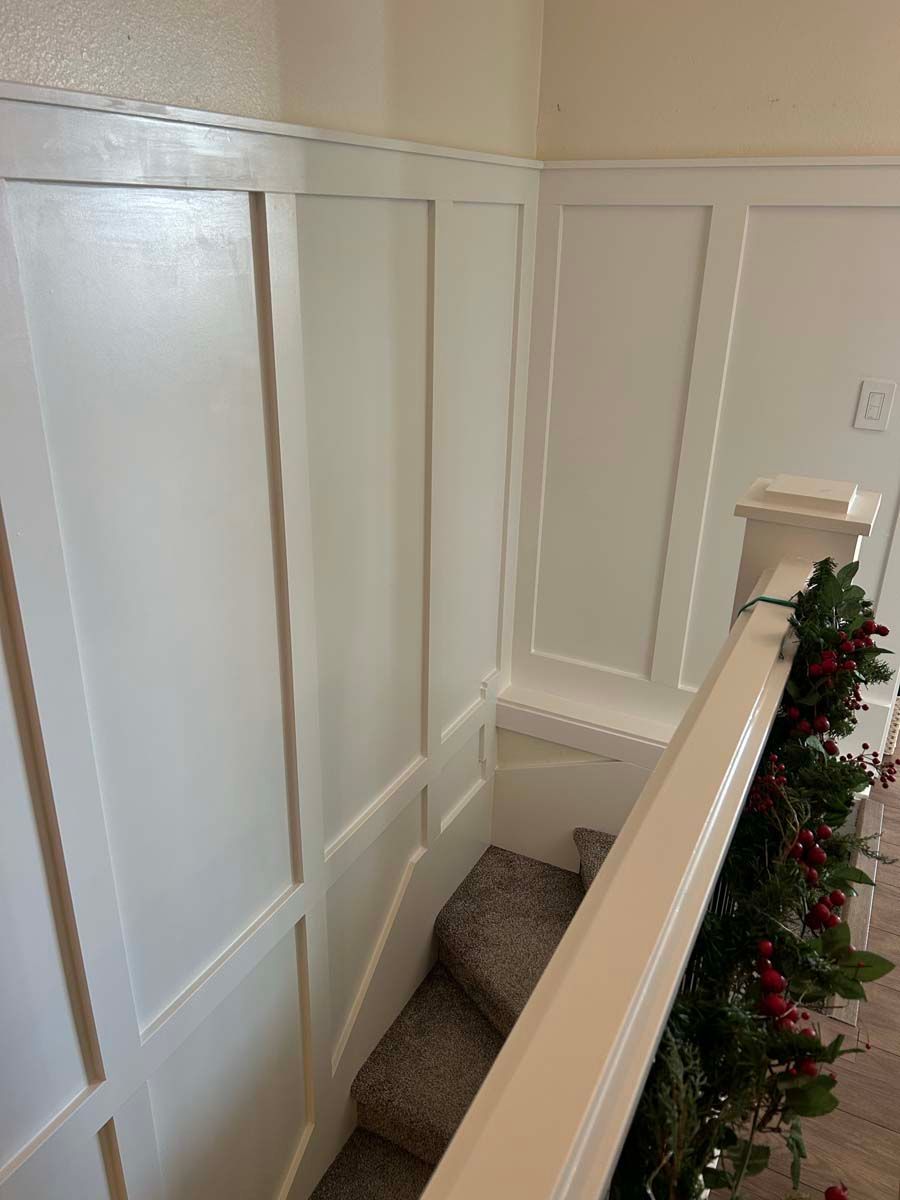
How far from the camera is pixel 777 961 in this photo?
3.04ft

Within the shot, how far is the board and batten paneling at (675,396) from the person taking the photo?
218cm

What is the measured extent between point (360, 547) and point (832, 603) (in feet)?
3.20

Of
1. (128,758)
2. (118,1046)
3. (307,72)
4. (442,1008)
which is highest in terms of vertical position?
(307,72)

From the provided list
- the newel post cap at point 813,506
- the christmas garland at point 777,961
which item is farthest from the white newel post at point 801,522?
the christmas garland at point 777,961

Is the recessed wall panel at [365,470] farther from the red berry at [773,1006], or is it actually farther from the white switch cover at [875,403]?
the red berry at [773,1006]

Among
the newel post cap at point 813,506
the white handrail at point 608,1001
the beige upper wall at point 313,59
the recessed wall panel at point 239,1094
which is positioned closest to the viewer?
the white handrail at point 608,1001

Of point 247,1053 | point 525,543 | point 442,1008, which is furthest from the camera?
point 525,543

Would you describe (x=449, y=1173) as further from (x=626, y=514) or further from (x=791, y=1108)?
(x=626, y=514)

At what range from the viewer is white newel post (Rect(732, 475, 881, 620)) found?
4.86ft

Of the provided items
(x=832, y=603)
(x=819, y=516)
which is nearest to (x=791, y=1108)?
(x=832, y=603)

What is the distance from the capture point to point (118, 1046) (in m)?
1.44

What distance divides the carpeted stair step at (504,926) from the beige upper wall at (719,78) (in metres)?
2.09

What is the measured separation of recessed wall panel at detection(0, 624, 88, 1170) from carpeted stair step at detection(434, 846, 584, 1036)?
4.26 feet

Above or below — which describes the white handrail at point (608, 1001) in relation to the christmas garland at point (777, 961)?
above
